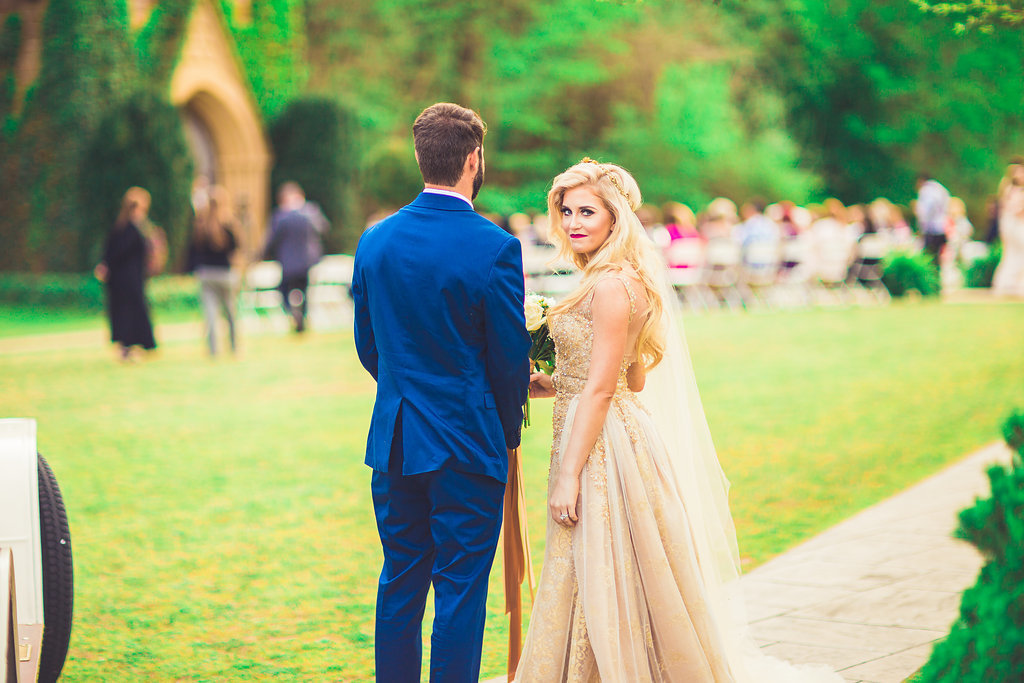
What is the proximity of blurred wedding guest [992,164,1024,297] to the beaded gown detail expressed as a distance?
58.3ft

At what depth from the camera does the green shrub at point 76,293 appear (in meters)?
19.9

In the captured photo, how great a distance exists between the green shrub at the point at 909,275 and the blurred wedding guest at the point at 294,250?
37.3ft

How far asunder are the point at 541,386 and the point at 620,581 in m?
0.78

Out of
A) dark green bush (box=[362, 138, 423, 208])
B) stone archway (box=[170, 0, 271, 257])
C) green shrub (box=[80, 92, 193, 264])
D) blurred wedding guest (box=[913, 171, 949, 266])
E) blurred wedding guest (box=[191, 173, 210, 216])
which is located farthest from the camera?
dark green bush (box=[362, 138, 423, 208])

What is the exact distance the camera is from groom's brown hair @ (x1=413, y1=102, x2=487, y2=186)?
3256 millimetres

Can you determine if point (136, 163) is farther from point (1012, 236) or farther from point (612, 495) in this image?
point (612, 495)

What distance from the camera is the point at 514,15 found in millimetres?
35625

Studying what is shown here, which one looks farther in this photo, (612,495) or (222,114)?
(222,114)

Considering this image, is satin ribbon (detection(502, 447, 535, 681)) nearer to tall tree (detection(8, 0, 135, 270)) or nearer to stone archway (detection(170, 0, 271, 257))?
tall tree (detection(8, 0, 135, 270))

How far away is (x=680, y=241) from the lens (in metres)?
20.5

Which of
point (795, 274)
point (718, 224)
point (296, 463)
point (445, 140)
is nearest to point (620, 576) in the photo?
point (445, 140)

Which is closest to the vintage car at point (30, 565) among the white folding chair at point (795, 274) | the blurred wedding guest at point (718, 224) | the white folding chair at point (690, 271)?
the white folding chair at point (690, 271)

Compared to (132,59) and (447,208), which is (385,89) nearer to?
(132,59)

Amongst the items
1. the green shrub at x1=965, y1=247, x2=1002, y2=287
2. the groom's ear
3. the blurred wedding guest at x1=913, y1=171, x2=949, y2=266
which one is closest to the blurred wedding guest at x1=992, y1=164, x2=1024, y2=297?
the blurred wedding guest at x1=913, y1=171, x2=949, y2=266
